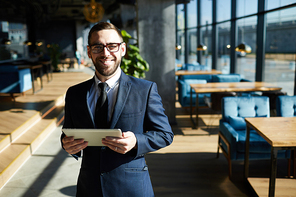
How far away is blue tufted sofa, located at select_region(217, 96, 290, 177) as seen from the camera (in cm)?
363

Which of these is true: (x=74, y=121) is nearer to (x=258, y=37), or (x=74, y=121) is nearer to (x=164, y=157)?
(x=164, y=157)

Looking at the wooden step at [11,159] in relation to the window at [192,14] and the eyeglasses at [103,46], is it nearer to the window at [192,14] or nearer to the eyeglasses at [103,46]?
the eyeglasses at [103,46]

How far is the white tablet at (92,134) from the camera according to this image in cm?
117

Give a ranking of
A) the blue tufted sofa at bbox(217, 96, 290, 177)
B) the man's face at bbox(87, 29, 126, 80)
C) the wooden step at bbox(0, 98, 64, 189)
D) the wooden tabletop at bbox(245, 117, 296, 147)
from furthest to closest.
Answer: the wooden step at bbox(0, 98, 64, 189) → the blue tufted sofa at bbox(217, 96, 290, 177) → the wooden tabletop at bbox(245, 117, 296, 147) → the man's face at bbox(87, 29, 126, 80)

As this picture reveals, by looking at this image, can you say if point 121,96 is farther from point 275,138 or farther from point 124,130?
point 275,138

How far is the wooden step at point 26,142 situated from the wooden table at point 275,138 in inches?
131

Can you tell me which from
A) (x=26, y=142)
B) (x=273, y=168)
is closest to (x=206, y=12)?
(x=26, y=142)

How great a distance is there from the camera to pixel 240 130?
4.16m

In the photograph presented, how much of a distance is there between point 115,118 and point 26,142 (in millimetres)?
4053

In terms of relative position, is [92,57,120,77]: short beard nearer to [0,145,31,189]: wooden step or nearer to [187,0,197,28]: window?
[0,145,31,189]: wooden step

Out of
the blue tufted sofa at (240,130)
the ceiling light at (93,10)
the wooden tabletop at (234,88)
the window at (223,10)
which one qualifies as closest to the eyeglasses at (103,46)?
the blue tufted sofa at (240,130)

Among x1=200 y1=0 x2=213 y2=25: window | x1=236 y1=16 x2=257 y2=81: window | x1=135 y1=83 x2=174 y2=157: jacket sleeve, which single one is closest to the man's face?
x1=135 y1=83 x2=174 y2=157: jacket sleeve

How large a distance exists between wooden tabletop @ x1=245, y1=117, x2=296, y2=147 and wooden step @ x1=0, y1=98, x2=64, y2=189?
3363 mm

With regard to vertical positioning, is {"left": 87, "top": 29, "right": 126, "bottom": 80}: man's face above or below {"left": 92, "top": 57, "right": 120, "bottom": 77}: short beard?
above
